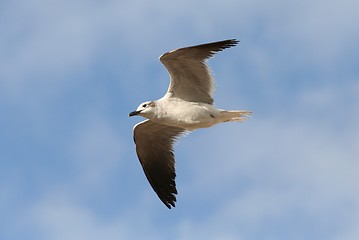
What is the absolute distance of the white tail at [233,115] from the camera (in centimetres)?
1525

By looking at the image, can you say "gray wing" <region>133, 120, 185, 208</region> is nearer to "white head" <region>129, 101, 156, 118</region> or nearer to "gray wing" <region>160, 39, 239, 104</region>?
"white head" <region>129, 101, 156, 118</region>

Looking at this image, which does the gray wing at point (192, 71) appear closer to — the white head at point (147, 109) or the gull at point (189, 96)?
the gull at point (189, 96)

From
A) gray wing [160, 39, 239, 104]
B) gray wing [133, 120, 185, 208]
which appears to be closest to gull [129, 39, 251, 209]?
gray wing [160, 39, 239, 104]

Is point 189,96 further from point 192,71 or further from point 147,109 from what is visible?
point 147,109

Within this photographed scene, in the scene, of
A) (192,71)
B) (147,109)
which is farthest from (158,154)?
(192,71)

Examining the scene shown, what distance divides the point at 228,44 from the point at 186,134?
2.82 meters

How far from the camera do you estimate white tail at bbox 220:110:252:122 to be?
15250 millimetres

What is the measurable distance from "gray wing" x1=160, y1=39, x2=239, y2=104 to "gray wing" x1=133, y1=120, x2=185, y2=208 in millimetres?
1515

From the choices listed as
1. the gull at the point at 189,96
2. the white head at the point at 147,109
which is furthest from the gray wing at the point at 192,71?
the white head at the point at 147,109

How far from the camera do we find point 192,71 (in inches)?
599

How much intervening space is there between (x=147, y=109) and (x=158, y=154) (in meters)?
1.99

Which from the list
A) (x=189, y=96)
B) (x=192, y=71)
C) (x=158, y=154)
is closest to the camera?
(x=192, y=71)

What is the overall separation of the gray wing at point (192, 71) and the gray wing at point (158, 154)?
151cm

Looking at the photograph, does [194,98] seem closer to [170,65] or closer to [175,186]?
[170,65]
